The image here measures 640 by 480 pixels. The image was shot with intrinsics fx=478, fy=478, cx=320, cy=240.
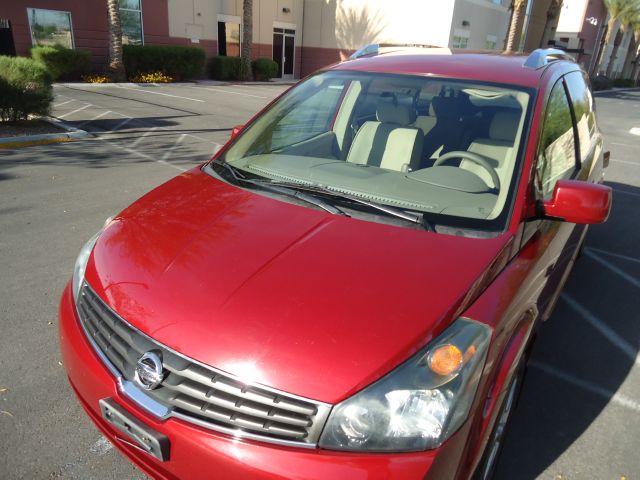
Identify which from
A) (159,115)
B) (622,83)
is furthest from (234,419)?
(622,83)

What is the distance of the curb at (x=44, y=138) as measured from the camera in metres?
8.14

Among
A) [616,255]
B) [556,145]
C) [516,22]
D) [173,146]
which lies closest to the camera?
[556,145]

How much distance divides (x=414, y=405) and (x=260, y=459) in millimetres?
510

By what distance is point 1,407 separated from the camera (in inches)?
101

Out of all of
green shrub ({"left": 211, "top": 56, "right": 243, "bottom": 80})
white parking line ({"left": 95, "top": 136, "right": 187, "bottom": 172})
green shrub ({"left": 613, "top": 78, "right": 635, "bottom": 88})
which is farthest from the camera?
green shrub ({"left": 613, "top": 78, "right": 635, "bottom": 88})

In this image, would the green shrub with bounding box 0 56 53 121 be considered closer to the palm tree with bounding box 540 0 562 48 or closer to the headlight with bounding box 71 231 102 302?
the headlight with bounding box 71 231 102 302

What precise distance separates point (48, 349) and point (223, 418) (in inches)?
82.7

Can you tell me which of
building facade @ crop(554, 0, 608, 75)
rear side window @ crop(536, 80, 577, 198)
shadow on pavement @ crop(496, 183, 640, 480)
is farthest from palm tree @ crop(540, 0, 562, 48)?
rear side window @ crop(536, 80, 577, 198)

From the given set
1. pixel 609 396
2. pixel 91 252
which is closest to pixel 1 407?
pixel 91 252

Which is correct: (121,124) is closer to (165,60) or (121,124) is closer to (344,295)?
(344,295)

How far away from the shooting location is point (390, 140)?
3062 millimetres

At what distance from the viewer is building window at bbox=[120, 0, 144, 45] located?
2089 centimetres

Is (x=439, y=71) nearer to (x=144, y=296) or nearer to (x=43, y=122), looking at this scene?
(x=144, y=296)

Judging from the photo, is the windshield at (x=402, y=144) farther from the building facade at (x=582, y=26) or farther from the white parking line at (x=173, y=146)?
the building facade at (x=582, y=26)
